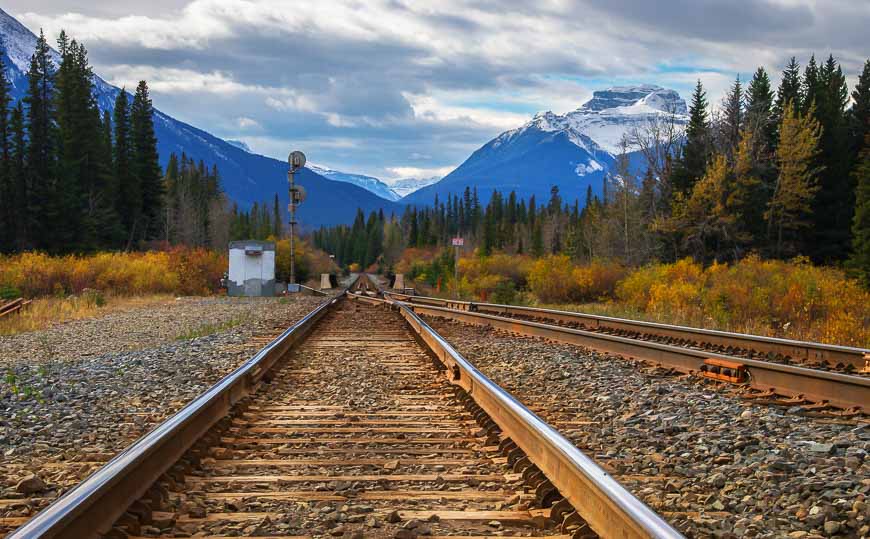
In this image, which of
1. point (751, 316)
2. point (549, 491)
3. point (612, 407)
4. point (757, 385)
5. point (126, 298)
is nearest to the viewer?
point (549, 491)

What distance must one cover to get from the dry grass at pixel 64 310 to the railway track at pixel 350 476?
41.9 ft

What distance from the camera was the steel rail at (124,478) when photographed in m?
2.87

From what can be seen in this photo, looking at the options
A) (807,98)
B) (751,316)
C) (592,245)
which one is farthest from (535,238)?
(751,316)

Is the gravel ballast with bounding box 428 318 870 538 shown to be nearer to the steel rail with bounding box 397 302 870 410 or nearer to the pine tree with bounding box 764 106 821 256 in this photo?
the steel rail with bounding box 397 302 870 410

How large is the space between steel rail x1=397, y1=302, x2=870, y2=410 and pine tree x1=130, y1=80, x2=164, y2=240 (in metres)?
70.0

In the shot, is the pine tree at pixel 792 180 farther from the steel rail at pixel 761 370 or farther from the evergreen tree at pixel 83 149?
the evergreen tree at pixel 83 149

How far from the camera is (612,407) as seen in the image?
683 cm

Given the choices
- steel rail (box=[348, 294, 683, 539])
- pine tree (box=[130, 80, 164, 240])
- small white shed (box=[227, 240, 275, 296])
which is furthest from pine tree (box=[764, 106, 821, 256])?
pine tree (box=[130, 80, 164, 240])

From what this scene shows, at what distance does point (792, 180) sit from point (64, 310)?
42179mm

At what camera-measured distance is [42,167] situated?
56.2 meters

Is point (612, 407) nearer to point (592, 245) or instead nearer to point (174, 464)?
point (174, 464)

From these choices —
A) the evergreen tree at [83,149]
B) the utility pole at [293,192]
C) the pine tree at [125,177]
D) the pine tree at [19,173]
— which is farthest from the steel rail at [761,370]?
the pine tree at [125,177]

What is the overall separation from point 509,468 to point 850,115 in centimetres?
5944

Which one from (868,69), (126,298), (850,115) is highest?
(868,69)
